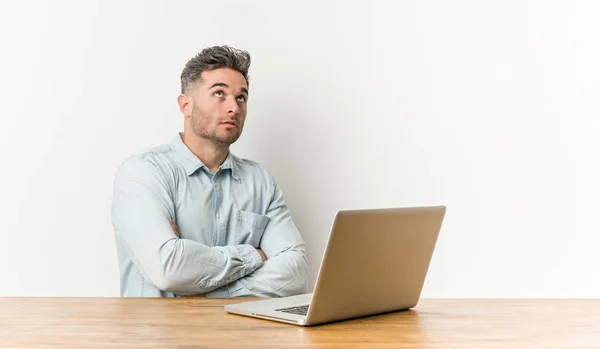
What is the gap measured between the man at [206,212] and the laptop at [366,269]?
909 millimetres

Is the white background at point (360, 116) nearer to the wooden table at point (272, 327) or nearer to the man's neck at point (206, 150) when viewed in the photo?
the man's neck at point (206, 150)

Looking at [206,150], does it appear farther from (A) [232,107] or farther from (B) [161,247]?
(B) [161,247]

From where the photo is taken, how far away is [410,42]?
141 inches

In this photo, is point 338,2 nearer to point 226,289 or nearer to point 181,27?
point 181,27

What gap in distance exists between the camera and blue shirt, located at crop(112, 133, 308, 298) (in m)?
2.64

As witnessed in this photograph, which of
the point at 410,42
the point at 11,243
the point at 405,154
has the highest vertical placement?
the point at 410,42

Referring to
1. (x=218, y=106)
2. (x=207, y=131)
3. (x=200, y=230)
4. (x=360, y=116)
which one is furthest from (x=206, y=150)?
(x=360, y=116)

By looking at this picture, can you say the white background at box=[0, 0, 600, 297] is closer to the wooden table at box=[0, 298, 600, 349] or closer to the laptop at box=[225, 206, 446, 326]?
the wooden table at box=[0, 298, 600, 349]

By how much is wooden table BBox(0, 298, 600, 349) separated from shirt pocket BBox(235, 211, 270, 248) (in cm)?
115

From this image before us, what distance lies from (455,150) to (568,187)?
54 centimetres

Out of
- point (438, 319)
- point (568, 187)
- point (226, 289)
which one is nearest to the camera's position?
point (438, 319)

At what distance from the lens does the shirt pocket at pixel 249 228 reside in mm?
3053

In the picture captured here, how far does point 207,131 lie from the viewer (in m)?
3.10

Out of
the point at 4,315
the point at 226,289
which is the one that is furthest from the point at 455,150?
the point at 4,315
